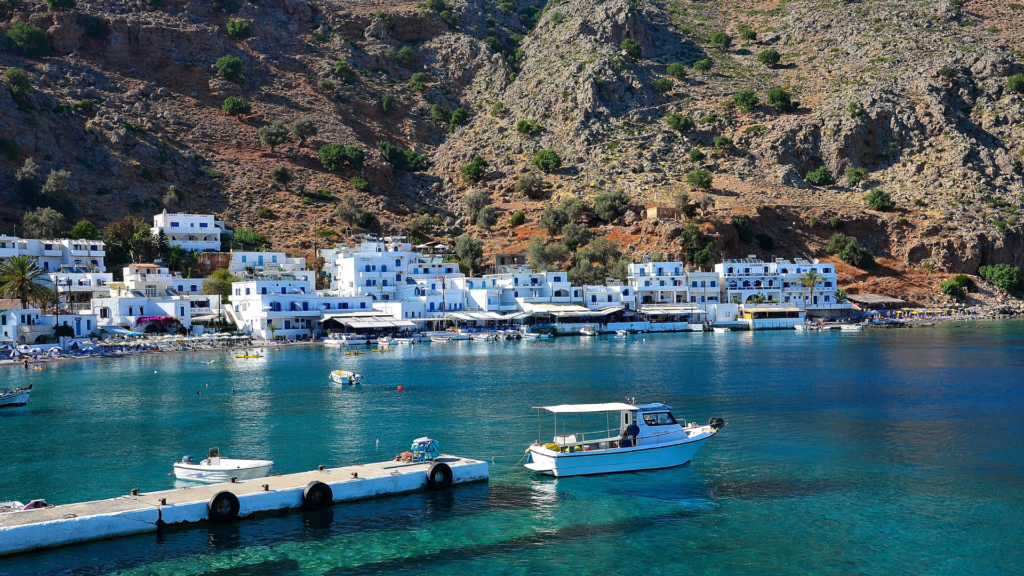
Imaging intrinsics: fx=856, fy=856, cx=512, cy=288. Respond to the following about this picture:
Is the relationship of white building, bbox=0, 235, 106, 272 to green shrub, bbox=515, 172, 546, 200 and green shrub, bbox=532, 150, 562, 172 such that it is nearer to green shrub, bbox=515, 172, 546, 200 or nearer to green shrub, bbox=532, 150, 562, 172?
green shrub, bbox=515, 172, 546, 200

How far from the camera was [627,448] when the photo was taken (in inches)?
1283

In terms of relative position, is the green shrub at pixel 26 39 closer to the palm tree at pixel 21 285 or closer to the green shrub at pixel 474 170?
the palm tree at pixel 21 285

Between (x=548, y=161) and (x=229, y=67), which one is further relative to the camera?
(x=229, y=67)

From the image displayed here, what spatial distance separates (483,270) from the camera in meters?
126

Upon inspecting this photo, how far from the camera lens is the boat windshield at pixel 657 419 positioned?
33350 millimetres

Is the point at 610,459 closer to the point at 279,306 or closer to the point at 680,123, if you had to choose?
the point at 279,306

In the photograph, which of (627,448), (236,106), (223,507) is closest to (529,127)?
(236,106)

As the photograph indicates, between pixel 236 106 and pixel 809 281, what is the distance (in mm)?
96958

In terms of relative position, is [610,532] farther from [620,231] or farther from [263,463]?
[620,231]

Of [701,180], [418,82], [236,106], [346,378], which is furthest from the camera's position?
[418,82]

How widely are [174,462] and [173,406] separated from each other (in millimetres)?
16046

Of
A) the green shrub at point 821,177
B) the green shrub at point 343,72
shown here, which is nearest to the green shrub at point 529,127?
the green shrub at point 343,72

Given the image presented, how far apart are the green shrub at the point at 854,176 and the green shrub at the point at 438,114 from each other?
74.1m

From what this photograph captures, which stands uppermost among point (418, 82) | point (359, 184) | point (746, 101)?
point (418, 82)
